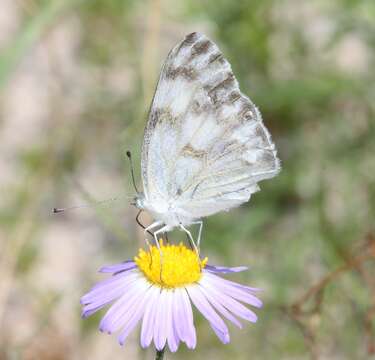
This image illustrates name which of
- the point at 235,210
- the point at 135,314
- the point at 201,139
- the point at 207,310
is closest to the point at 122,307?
the point at 135,314

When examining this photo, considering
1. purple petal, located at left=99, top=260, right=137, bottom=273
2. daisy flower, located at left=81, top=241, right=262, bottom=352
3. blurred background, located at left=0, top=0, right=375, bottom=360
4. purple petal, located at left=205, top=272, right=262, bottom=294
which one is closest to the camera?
daisy flower, located at left=81, top=241, right=262, bottom=352

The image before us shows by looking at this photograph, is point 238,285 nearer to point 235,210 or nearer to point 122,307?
point 122,307

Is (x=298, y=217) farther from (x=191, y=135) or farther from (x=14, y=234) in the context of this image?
(x=191, y=135)

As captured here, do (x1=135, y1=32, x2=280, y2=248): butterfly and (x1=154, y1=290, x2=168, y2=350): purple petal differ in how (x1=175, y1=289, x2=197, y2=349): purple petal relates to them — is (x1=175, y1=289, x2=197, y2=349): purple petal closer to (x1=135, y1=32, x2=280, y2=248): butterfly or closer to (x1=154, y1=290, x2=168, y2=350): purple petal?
(x1=154, y1=290, x2=168, y2=350): purple petal

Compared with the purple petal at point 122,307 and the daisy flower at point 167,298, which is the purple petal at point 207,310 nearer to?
the daisy flower at point 167,298

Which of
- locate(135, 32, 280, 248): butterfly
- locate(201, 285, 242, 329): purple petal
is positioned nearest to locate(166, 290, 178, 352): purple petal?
locate(201, 285, 242, 329): purple petal

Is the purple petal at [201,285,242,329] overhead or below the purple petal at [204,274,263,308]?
below
